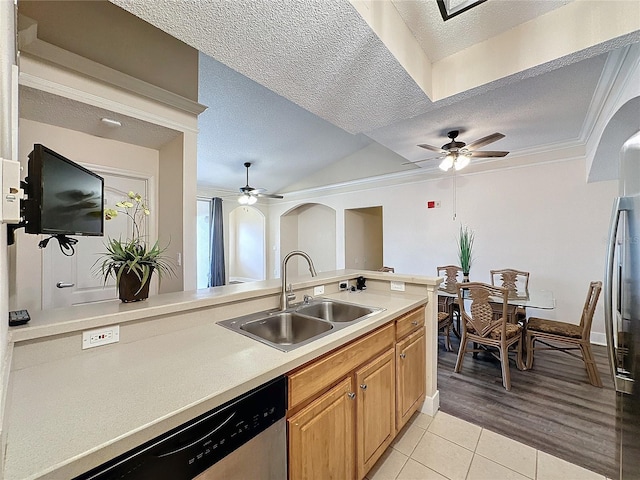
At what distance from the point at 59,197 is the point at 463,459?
8.40ft

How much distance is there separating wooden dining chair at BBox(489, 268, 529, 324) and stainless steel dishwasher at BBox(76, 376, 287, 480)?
294 cm

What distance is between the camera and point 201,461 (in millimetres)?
823

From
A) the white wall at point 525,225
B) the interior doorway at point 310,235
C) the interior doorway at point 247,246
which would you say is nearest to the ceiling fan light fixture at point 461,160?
the white wall at point 525,225

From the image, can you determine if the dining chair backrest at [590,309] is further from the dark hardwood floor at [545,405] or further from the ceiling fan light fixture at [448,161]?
the ceiling fan light fixture at [448,161]

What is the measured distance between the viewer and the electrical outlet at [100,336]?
1125 millimetres

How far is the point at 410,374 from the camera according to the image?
6.47 ft

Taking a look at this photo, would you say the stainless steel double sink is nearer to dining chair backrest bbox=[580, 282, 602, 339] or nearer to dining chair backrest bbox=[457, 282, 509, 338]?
dining chair backrest bbox=[457, 282, 509, 338]

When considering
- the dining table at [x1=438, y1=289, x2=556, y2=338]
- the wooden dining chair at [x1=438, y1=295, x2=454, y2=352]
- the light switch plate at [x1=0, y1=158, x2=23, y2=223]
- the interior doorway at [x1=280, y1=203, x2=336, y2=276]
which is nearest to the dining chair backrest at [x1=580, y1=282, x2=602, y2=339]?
the dining table at [x1=438, y1=289, x2=556, y2=338]

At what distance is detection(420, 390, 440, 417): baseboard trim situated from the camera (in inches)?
86.5

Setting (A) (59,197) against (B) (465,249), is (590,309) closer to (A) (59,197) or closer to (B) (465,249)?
(B) (465,249)

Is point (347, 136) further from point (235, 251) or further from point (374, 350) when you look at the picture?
point (235, 251)

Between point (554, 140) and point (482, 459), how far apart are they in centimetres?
394

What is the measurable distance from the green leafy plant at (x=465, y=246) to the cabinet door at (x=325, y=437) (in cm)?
313

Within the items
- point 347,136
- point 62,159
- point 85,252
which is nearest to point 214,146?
point 347,136
